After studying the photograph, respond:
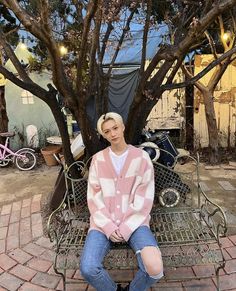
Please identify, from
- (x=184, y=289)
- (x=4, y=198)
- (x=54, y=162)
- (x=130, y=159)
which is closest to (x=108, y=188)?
(x=130, y=159)

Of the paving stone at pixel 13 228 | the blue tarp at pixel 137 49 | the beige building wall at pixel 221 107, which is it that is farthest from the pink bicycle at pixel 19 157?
the beige building wall at pixel 221 107

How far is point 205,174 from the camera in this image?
191 inches

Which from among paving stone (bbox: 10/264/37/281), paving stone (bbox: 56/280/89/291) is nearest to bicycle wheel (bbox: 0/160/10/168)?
paving stone (bbox: 10/264/37/281)

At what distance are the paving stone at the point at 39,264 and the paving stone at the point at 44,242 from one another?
0.68ft

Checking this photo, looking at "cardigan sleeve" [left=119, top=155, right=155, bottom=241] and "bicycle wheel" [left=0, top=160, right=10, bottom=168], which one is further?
"bicycle wheel" [left=0, top=160, right=10, bottom=168]

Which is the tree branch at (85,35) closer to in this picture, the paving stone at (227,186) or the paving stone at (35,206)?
the paving stone at (35,206)

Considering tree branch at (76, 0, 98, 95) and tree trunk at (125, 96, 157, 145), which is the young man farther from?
tree trunk at (125, 96, 157, 145)

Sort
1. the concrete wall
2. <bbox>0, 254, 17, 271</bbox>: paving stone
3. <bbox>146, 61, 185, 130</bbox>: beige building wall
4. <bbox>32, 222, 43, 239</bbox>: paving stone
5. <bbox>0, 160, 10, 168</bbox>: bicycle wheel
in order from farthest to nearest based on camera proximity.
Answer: the concrete wall, <bbox>146, 61, 185, 130</bbox>: beige building wall, <bbox>0, 160, 10, 168</bbox>: bicycle wheel, <bbox>32, 222, 43, 239</bbox>: paving stone, <bbox>0, 254, 17, 271</bbox>: paving stone

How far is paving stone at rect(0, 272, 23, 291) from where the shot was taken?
245 cm

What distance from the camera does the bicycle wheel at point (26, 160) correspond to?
227 inches

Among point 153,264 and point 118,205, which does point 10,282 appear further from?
point 153,264

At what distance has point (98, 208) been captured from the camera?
226 centimetres

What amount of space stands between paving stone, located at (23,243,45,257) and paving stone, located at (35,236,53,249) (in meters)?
0.04

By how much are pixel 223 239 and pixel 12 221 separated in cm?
214
